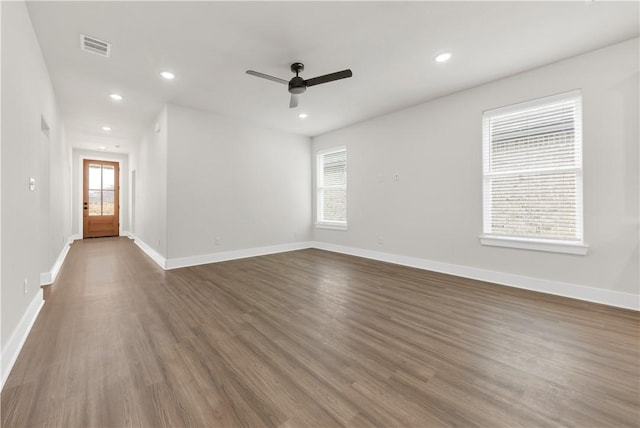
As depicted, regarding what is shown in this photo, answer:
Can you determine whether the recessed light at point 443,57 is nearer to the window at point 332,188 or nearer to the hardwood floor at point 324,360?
the hardwood floor at point 324,360

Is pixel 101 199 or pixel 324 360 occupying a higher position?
pixel 101 199

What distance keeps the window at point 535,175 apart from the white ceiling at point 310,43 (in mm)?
618

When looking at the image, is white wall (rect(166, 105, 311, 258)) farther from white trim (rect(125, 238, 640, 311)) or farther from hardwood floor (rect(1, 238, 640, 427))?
hardwood floor (rect(1, 238, 640, 427))

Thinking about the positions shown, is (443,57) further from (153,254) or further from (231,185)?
(153,254)

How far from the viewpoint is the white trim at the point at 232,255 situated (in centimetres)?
456

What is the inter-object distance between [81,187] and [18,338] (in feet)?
26.3

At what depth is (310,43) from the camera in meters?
2.79

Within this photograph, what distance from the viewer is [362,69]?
3.33m

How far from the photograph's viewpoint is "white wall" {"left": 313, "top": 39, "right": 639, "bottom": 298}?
2805 millimetres

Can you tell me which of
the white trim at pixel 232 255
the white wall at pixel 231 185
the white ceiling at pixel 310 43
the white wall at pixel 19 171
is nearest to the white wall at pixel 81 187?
the white ceiling at pixel 310 43

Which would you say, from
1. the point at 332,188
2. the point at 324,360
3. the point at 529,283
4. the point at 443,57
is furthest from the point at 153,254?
the point at 529,283

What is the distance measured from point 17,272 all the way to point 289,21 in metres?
3.12

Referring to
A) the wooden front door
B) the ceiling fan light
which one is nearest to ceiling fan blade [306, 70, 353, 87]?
the ceiling fan light

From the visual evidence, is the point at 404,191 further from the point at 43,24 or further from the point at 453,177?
the point at 43,24
